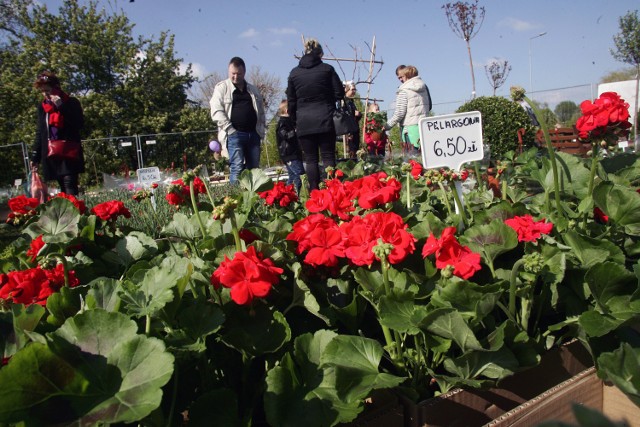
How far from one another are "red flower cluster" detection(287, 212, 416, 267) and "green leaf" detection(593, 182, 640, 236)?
23.7 inches

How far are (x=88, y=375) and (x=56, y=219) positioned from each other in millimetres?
821

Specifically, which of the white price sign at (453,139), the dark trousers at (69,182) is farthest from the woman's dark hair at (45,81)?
the white price sign at (453,139)

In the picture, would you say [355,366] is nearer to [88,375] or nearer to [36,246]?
[88,375]

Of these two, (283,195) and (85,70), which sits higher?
(85,70)

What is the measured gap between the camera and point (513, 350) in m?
1.07

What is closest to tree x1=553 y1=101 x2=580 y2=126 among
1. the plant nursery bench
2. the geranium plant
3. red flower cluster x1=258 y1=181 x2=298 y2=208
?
the plant nursery bench

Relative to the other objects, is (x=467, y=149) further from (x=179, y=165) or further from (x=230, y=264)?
(x=179, y=165)

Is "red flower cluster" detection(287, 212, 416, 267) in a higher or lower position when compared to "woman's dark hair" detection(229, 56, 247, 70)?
lower

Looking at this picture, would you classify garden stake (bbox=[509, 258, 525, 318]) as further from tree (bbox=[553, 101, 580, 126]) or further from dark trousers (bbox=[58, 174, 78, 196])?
tree (bbox=[553, 101, 580, 126])

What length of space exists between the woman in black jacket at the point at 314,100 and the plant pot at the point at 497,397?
326cm

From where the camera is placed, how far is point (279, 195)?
2.03 meters

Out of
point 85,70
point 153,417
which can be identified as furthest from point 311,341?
point 85,70

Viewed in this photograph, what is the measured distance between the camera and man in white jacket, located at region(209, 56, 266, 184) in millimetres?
4898

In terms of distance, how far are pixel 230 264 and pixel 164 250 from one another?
2.77 feet
